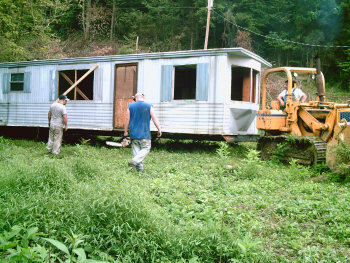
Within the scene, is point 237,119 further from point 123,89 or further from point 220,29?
point 220,29

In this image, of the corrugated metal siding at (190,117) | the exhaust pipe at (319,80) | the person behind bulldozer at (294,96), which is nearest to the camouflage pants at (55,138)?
the corrugated metal siding at (190,117)

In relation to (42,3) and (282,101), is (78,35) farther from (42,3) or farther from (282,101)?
(282,101)

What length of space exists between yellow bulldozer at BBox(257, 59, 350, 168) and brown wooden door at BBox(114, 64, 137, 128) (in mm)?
4692

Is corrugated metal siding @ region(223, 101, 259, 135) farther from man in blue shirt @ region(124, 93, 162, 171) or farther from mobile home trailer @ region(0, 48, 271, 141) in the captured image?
man in blue shirt @ region(124, 93, 162, 171)

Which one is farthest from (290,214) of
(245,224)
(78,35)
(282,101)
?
(78,35)

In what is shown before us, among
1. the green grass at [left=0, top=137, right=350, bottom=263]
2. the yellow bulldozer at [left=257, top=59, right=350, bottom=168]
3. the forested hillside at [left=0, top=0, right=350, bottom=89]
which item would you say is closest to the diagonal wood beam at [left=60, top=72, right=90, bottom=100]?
the yellow bulldozer at [left=257, top=59, right=350, bottom=168]

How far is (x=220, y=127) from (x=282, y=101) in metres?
1.97

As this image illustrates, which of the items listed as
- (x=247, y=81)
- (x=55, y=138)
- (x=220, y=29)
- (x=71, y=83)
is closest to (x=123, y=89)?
(x=71, y=83)

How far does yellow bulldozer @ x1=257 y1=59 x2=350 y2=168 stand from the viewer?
7.20 meters

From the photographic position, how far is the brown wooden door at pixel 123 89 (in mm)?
11617

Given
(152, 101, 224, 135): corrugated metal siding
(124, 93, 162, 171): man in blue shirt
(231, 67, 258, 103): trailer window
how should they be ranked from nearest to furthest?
1. (124, 93, 162, 171): man in blue shirt
2. (152, 101, 224, 135): corrugated metal siding
3. (231, 67, 258, 103): trailer window

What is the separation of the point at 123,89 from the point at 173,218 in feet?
27.5

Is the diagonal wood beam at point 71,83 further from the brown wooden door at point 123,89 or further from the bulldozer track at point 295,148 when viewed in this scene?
the bulldozer track at point 295,148

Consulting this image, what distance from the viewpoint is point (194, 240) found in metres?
3.16
